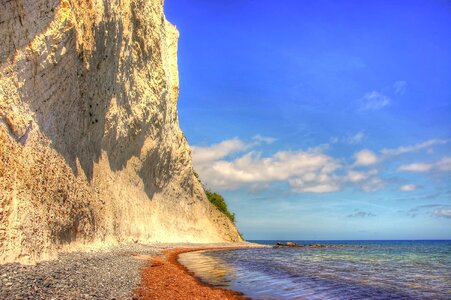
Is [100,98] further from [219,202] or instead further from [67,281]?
[219,202]

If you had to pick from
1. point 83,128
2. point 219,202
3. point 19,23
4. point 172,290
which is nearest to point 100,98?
point 83,128

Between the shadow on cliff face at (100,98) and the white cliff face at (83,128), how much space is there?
0.23 ft

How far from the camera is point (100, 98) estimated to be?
885 inches

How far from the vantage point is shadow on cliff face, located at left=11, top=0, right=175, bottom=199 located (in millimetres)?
15109

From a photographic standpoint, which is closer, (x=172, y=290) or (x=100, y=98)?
(x=172, y=290)

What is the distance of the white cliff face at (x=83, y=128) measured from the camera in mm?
12469

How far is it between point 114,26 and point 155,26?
1154cm

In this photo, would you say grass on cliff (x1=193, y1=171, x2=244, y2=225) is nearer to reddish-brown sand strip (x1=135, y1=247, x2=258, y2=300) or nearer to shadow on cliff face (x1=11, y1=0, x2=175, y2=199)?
shadow on cliff face (x1=11, y1=0, x2=175, y2=199)

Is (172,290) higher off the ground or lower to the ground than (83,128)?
lower

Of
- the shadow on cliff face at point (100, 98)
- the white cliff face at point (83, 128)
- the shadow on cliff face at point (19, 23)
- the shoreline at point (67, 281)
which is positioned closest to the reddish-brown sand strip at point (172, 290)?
the shoreline at point (67, 281)

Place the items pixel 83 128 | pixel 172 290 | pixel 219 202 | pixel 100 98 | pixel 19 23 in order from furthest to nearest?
pixel 219 202
pixel 100 98
pixel 83 128
pixel 19 23
pixel 172 290

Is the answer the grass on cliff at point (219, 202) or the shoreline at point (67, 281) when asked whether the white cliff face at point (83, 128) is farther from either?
the grass on cliff at point (219, 202)

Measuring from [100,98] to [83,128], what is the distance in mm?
3049

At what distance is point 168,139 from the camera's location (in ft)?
126
